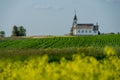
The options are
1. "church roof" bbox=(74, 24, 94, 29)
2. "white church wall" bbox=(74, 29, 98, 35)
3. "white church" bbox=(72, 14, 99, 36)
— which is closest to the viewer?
"white church wall" bbox=(74, 29, 98, 35)

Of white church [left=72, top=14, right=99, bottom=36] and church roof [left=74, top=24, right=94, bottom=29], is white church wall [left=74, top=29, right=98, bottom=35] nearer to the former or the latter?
white church [left=72, top=14, right=99, bottom=36]

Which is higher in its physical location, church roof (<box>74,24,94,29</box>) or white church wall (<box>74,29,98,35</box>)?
church roof (<box>74,24,94,29</box>)

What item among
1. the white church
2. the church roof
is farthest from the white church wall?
the church roof

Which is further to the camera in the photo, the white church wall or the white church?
the white church

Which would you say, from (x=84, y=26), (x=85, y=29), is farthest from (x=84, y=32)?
(x=84, y=26)

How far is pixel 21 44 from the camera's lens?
73.7 meters

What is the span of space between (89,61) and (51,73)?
1673mm

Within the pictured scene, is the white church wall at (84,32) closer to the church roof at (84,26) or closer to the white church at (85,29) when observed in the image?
the white church at (85,29)

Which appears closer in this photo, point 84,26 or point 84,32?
point 84,32

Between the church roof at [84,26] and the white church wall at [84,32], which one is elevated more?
the church roof at [84,26]

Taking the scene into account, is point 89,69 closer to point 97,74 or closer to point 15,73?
point 97,74

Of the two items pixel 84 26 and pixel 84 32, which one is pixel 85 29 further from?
pixel 84 26

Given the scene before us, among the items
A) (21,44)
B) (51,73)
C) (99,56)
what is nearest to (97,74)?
(51,73)

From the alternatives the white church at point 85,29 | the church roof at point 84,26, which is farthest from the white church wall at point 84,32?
the church roof at point 84,26
